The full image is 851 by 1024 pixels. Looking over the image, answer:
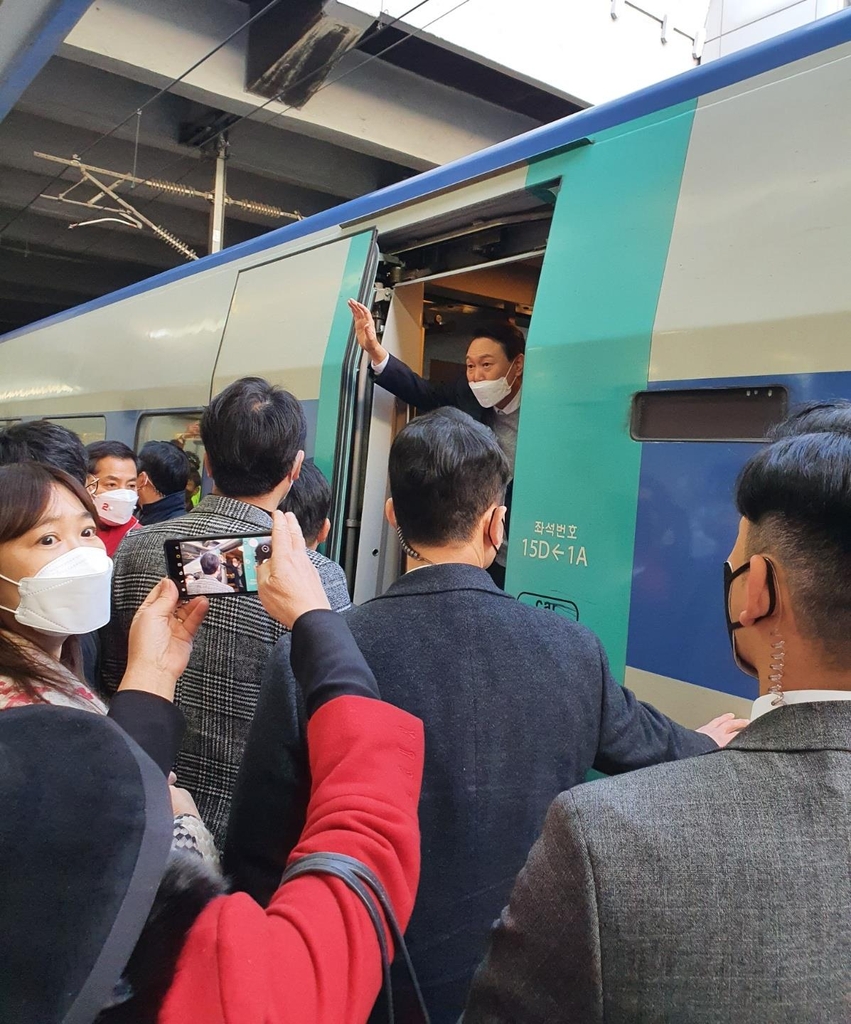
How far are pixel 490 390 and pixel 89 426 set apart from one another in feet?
12.9

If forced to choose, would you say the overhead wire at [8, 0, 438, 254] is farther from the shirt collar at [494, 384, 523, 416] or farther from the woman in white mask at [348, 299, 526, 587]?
the shirt collar at [494, 384, 523, 416]

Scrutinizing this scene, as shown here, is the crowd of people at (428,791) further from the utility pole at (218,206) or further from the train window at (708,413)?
the utility pole at (218,206)

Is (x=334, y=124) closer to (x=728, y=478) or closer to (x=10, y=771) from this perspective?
(x=728, y=478)

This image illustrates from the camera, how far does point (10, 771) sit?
24.4 inches

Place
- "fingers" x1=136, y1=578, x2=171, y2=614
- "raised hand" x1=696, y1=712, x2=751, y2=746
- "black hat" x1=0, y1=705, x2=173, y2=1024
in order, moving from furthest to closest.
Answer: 1. "raised hand" x1=696, y1=712, x2=751, y2=746
2. "fingers" x1=136, y1=578, x2=171, y2=614
3. "black hat" x1=0, y1=705, x2=173, y2=1024

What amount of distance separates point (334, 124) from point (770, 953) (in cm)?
791

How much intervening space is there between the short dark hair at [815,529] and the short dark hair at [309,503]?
1.89 m

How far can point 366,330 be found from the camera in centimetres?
320

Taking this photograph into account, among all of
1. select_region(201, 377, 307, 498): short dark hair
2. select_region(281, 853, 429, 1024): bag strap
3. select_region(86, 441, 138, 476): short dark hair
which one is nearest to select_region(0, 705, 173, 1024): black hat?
select_region(281, 853, 429, 1024): bag strap

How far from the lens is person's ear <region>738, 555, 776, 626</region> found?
2.91ft

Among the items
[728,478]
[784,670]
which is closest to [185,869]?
[784,670]

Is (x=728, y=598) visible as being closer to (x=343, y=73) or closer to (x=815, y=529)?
(x=815, y=529)

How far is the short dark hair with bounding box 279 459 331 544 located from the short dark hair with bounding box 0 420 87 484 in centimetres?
66

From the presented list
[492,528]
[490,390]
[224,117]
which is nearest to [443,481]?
[492,528]
